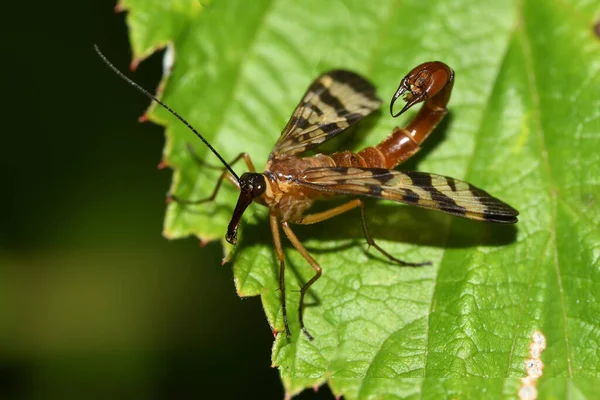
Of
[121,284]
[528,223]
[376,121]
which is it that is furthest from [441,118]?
[121,284]

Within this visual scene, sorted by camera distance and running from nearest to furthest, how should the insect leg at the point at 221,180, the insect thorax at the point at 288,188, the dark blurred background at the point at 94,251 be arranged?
the insect thorax at the point at 288,188
the insect leg at the point at 221,180
the dark blurred background at the point at 94,251

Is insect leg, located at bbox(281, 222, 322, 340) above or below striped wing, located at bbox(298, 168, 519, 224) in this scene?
below

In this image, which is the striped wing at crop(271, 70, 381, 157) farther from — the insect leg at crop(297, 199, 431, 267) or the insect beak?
the insect beak

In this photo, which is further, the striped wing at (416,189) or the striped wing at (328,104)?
the striped wing at (328,104)

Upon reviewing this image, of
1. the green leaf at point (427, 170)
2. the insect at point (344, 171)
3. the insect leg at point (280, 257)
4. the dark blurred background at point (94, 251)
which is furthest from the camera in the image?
the dark blurred background at point (94, 251)

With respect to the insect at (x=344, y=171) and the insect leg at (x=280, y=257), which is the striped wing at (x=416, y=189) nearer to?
the insect at (x=344, y=171)

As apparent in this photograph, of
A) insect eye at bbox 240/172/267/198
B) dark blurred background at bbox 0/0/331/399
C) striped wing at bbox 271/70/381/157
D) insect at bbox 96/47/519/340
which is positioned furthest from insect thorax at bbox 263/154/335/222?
dark blurred background at bbox 0/0/331/399

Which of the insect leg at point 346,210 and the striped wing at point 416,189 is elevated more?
the striped wing at point 416,189

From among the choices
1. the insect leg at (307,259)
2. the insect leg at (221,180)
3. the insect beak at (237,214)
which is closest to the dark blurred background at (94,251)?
the insect leg at (221,180)
